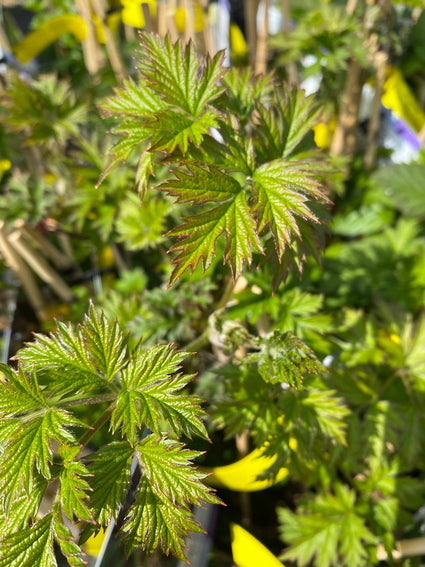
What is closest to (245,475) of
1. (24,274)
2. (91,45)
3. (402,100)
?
(24,274)

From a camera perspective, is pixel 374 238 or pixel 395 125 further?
pixel 395 125

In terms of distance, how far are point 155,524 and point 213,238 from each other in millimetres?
385

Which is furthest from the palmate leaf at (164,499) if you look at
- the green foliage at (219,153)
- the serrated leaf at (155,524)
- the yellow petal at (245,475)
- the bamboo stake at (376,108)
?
the bamboo stake at (376,108)

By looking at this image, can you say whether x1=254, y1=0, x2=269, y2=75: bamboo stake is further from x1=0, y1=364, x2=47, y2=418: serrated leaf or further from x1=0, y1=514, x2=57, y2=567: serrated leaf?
x1=0, y1=514, x2=57, y2=567: serrated leaf

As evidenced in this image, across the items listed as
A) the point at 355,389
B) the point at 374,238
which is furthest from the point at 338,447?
the point at 374,238

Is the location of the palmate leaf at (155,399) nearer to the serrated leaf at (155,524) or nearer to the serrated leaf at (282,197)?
the serrated leaf at (155,524)

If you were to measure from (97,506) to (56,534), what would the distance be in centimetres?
6

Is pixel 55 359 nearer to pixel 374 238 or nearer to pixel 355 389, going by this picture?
pixel 355 389

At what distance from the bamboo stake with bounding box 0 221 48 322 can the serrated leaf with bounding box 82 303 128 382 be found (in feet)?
2.34

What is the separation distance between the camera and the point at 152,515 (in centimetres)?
61

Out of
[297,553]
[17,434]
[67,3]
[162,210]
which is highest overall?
[67,3]

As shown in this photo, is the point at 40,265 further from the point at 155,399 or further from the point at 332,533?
the point at 332,533

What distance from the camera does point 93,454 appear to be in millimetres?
619

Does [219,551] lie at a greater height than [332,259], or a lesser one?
lesser
